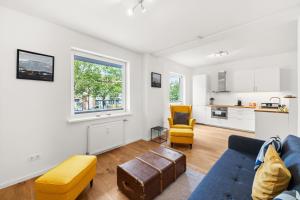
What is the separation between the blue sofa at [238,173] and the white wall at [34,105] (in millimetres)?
2325

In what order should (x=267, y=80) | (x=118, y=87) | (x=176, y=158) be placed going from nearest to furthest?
1. (x=176, y=158)
2. (x=118, y=87)
3. (x=267, y=80)

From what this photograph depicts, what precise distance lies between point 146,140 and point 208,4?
3.30 meters

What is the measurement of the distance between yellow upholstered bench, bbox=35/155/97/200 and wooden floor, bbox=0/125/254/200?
1.02ft

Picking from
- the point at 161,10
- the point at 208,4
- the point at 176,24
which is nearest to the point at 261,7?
the point at 208,4

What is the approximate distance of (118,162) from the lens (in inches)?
103

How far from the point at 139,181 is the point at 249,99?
17.0 ft

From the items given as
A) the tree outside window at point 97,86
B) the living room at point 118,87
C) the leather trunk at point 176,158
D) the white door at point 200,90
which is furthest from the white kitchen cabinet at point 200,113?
the leather trunk at point 176,158

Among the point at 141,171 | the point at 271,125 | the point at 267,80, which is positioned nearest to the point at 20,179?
the point at 141,171

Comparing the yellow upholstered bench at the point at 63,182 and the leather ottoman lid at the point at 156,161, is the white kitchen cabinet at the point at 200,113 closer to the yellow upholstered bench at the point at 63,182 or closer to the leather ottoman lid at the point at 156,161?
the leather ottoman lid at the point at 156,161

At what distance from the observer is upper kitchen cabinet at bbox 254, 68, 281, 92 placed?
413 centimetres

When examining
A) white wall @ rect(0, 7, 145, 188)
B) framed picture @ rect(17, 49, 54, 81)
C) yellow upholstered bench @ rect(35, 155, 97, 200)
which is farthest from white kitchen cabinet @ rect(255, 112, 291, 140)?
framed picture @ rect(17, 49, 54, 81)

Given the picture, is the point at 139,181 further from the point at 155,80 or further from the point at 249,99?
the point at 249,99

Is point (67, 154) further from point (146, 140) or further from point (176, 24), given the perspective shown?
point (176, 24)

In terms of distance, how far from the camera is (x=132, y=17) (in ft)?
7.18
